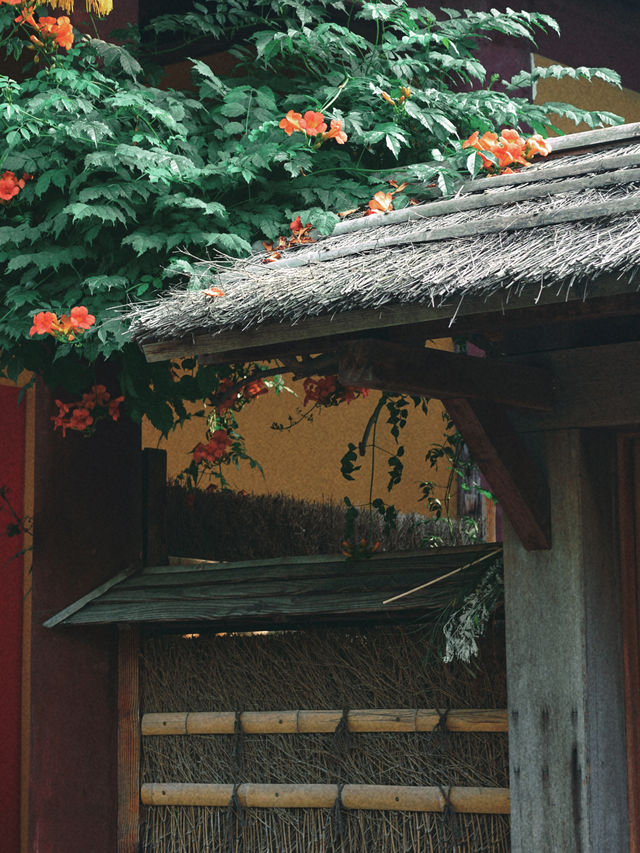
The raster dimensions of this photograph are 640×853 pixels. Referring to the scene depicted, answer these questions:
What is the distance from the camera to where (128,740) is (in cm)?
469

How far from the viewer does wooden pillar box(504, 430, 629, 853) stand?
10.8ft

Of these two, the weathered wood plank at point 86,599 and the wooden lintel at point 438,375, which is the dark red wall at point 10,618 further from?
the wooden lintel at point 438,375

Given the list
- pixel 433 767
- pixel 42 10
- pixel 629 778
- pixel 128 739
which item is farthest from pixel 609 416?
pixel 42 10

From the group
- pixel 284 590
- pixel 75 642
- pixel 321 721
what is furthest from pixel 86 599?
pixel 321 721

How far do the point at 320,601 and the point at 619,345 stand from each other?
1.27 meters

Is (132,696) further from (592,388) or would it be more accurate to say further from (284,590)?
(592,388)

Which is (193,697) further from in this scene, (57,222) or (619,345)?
(619,345)

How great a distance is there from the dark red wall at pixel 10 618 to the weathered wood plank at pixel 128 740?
1.33ft

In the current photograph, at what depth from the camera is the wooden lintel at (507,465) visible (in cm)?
328

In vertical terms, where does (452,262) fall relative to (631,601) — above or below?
above

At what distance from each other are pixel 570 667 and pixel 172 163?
6.45 feet

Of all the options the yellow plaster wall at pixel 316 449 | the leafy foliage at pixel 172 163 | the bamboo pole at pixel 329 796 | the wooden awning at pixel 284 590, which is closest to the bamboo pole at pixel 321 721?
the bamboo pole at pixel 329 796

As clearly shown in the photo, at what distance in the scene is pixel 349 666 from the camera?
4078 mm

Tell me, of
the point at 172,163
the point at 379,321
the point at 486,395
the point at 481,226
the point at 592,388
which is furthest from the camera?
the point at 172,163
